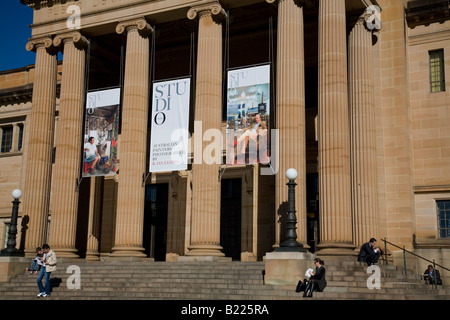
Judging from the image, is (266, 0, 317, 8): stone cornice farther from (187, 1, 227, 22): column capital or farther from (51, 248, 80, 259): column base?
(51, 248, 80, 259): column base

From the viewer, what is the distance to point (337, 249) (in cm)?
2116

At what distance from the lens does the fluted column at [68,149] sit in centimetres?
2673

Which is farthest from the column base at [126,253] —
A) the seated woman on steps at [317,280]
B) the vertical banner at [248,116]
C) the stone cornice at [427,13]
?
the stone cornice at [427,13]

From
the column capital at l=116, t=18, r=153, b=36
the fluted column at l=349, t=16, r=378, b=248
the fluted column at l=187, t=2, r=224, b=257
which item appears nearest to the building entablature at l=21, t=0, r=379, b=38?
the column capital at l=116, t=18, r=153, b=36

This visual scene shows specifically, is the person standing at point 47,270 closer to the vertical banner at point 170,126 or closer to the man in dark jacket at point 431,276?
the vertical banner at point 170,126

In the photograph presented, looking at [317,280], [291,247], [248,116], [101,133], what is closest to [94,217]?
[101,133]

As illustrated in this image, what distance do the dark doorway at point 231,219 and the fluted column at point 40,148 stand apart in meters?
8.53

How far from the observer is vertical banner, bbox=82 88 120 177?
26.2 m

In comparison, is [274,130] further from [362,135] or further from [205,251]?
[205,251]

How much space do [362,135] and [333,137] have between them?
10.2ft

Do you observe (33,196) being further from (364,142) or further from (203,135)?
(364,142)

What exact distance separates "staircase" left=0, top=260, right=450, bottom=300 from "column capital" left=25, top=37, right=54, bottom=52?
442 inches
